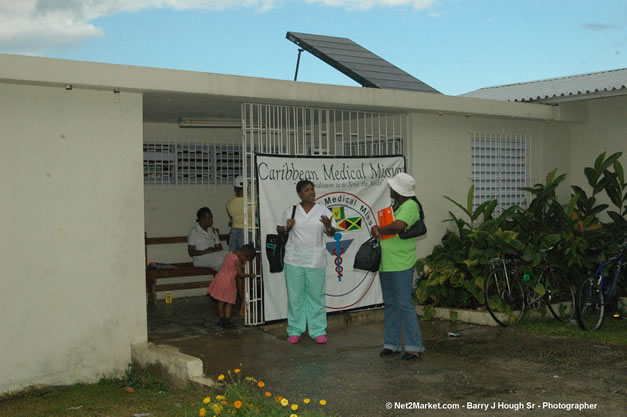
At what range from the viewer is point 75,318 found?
7.11 meters

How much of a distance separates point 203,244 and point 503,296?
437 cm

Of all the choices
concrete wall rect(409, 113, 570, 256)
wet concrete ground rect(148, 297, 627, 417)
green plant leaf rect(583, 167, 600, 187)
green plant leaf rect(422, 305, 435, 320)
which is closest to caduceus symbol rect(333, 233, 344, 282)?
wet concrete ground rect(148, 297, 627, 417)

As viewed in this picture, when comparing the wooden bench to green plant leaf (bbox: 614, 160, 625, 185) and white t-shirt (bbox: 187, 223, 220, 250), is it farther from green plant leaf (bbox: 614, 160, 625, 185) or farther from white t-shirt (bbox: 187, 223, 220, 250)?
green plant leaf (bbox: 614, 160, 625, 185)

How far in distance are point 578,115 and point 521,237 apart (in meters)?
3.03

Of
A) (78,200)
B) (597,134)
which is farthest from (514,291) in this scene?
(78,200)

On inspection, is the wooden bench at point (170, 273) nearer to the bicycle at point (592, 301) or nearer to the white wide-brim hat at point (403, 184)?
the white wide-brim hat at point (403, 184)

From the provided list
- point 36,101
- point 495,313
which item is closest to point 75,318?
point 36,101

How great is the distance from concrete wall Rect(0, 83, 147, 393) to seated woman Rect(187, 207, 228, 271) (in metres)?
2.94

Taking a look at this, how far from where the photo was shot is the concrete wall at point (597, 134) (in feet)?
36.4

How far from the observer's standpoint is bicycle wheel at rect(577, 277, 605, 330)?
8586 millimetres

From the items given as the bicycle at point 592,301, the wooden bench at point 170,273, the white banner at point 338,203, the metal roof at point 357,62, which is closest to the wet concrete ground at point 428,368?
the white banner at point 338,203

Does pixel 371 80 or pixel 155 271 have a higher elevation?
pixel 371 80

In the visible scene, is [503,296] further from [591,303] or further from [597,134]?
[597,134]

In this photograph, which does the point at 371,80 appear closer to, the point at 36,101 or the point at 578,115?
the point at 578,115
